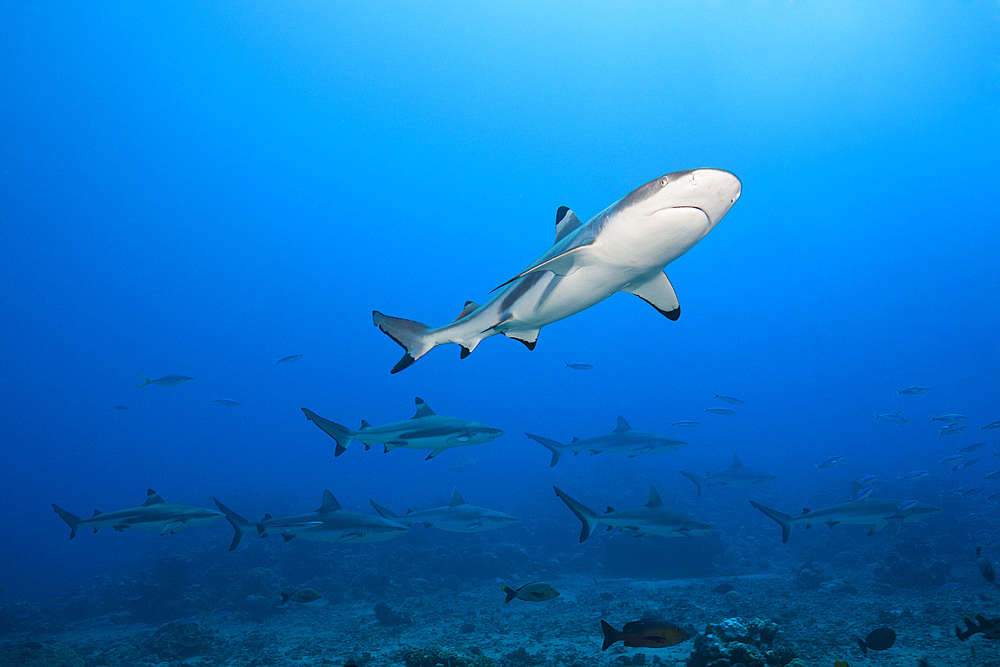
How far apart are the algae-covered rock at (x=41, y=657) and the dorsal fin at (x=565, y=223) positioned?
42.6 feet

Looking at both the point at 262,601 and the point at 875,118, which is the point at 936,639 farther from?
the point at 875,118

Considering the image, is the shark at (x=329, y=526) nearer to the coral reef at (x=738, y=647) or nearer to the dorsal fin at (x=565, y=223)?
the coral reef at (x=738, y=647)

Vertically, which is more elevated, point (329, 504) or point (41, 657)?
point (329, 504)

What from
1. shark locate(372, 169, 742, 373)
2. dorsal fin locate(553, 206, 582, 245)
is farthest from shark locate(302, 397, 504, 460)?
dorsal fin locate(553, 206, 582, 245)

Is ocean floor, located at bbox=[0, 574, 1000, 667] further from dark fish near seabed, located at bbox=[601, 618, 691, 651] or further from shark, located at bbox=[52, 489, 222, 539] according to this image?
shark, located at bbox=[52, 489, 222, 539]

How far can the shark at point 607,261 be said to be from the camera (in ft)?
5.93

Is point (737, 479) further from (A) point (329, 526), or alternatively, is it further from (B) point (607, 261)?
(B) point (607, 261)

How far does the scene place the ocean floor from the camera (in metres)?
6.48

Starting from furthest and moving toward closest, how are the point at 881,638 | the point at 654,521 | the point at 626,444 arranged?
the point at 626,444 < the point at 654,521 < the point at 881,638

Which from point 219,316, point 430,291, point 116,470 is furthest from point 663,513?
point 116,470

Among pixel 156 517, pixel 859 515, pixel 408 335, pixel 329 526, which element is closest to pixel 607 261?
pixel 408 335

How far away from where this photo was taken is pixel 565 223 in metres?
2.86

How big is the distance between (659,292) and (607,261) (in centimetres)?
77

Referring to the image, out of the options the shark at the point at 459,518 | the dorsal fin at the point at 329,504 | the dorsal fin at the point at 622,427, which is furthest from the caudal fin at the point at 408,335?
the dorsal fin at the point at 622,427
